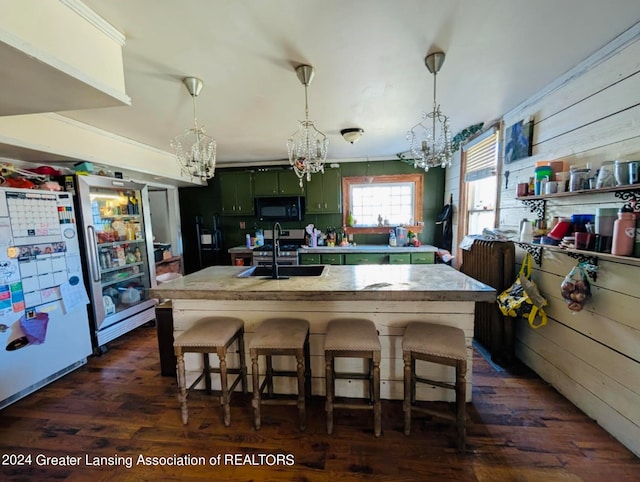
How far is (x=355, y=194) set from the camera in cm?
442

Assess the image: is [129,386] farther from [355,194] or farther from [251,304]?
[355,194]

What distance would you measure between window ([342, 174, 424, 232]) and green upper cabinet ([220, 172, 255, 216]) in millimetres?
1631

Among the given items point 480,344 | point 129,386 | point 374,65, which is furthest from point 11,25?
point 480,344

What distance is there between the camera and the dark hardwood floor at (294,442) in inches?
53.4

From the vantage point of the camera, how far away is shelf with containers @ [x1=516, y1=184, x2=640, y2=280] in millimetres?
1316

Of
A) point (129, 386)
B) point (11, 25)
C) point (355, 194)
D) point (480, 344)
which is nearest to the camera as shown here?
point (11, 25)

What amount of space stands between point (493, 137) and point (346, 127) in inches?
61.1

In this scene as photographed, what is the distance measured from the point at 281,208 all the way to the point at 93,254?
2.55 meters

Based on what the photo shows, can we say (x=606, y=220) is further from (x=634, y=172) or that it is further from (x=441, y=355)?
(x=441, y=355)

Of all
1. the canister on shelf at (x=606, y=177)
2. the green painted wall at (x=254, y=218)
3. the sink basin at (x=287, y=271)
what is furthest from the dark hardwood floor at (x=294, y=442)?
the green painted wall at (x=254, y=218)

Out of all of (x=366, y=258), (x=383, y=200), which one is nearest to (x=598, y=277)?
(x=366, y=258)

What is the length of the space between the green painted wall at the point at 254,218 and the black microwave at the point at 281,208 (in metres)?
0.21

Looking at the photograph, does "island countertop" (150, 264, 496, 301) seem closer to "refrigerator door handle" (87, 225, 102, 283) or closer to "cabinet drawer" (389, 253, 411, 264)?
"refrigerator door handle" (87, 225, 102, 283)

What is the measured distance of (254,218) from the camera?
4.64 metres
